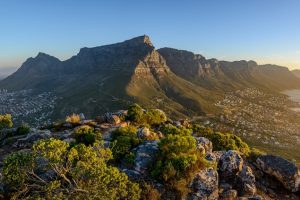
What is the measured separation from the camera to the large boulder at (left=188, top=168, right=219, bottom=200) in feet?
78.1

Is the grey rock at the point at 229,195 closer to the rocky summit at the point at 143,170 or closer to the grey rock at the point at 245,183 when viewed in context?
the rocky summit at the point at 143,170

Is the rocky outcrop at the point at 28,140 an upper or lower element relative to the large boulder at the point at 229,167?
upper

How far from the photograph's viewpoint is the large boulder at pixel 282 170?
99.7ft

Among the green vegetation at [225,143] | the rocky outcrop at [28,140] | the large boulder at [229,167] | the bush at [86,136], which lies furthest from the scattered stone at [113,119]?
the large boulder at [229,167]

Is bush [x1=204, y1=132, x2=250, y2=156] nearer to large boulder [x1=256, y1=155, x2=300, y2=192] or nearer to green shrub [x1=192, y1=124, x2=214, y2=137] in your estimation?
green shrub [x1=192, y1=124, x2=214, y2=137]

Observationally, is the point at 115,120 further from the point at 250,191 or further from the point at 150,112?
the point at 250,191

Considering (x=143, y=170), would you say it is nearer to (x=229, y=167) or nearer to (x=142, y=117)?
(x=229, y=167)

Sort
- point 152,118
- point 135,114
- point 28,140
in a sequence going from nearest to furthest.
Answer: point 28,140, point 152,118, point 135,114

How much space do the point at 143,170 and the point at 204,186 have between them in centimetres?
523

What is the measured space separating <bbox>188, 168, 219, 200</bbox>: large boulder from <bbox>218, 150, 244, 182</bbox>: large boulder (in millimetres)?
3641

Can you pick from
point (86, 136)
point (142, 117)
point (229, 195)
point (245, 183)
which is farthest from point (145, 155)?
point (142, 117)

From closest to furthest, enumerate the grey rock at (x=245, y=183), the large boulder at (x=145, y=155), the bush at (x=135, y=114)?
1. the large boulder at (x=145, y=155)
2. the grey rock at (x=245, y=183)
3. the bush at (x=135, y=114)

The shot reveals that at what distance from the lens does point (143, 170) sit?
2530 centimetres

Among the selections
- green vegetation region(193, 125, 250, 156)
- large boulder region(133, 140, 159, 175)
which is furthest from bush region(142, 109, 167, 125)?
large boulder region(133, 140, 159, 175)
